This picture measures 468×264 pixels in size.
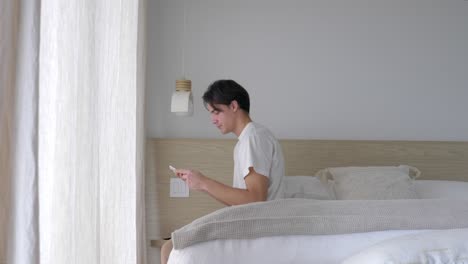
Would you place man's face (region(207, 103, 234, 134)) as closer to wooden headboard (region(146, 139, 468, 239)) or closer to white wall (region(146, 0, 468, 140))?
wooden headboard (region(146, 139, 468, 239))

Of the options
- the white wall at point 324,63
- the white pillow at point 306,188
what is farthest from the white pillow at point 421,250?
the white wall at point 324,63

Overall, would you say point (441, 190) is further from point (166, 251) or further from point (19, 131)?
point (19, 131)

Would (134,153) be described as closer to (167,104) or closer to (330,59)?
(167,104)

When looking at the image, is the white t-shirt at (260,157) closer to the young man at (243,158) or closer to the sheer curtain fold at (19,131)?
the young man at (243,158)

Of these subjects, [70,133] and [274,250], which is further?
[70,133]

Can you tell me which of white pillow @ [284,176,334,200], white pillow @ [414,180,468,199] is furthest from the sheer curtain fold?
white pillow @ [414,180,468,199]

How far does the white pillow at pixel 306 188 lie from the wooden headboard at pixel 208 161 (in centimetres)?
30

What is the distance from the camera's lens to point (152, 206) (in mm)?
3268

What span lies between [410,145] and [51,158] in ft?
8.46

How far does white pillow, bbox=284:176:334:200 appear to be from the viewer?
115 inches

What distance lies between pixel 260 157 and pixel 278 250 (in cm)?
70

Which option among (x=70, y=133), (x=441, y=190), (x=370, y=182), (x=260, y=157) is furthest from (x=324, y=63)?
(x=70, y=133)

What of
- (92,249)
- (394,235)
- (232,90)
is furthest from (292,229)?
(232,90)

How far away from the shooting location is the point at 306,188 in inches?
116
